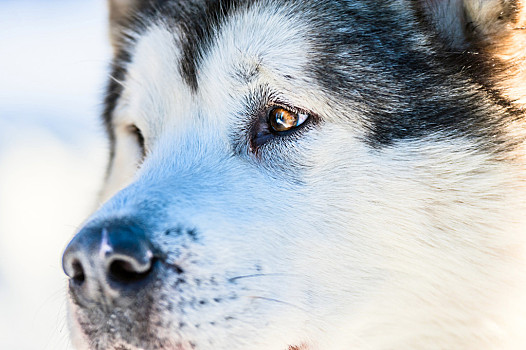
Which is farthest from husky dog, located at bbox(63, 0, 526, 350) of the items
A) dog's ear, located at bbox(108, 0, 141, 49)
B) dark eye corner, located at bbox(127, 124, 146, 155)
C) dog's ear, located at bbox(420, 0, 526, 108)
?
dog's ear, located at bbox(108, 0, 141, 49)

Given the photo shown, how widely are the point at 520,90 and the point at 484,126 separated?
17cm

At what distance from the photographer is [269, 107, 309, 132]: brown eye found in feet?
6.98

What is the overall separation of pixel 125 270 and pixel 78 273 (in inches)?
7.3

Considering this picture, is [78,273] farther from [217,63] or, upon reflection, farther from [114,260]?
[217,63]

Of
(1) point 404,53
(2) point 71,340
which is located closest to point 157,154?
(2) point 71,340

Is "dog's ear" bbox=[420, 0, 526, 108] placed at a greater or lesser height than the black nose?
greater

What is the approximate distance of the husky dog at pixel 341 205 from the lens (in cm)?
186

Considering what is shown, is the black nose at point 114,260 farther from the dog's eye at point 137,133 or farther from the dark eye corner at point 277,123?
the dog's eye at point 137,133

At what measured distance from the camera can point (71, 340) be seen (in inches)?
79.8

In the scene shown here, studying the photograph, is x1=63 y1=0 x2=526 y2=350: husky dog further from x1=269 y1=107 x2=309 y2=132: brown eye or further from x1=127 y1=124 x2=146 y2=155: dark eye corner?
x1=127 y1=124 x2=146 y2=155: dark eye corner

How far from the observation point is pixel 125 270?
1801mm

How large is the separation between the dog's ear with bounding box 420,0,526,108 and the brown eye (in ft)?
1.86

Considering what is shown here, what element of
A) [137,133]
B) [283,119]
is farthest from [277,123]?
[137,133]

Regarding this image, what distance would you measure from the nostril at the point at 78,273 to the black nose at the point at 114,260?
0.01 metres
